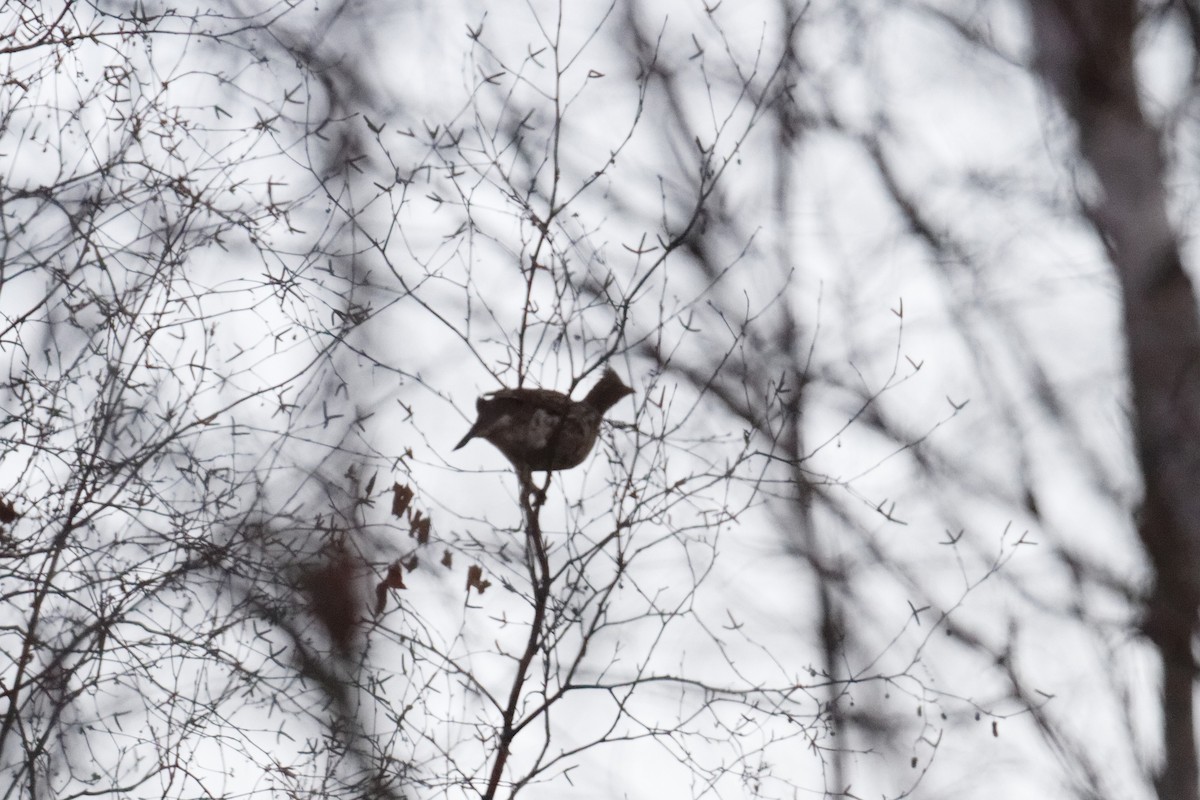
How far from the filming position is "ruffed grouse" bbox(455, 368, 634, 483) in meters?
4.04

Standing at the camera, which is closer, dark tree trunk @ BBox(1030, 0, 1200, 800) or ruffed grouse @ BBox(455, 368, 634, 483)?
dark tree trunk @ BBox(1030, 0, 1200, 800)

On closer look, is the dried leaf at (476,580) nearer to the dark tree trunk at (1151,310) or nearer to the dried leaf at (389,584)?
the dried leaf at (389,584)

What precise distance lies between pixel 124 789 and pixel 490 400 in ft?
6.55

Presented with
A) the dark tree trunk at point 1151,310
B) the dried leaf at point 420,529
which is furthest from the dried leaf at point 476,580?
the dark tree trunk at point 1151,310

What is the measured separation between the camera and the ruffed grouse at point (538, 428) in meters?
4.04

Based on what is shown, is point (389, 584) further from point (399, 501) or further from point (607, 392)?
point (607, 392)

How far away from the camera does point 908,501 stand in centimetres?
498

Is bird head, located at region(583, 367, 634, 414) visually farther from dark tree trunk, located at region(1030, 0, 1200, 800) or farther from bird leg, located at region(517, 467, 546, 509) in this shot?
dark tree trunk, located at region(1030, 0, 1200, 800)

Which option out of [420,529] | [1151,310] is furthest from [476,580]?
[1151,310]

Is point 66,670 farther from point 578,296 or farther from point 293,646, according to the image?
point 578,296

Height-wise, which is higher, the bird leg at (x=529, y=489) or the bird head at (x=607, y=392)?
the bird head at (x=607, y=392)

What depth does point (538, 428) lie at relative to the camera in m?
4.07

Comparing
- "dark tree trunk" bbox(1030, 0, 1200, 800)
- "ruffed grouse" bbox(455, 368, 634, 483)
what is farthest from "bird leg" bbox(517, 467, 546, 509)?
"dark tree trunk" bbox(1030, 0, 1200, 800)

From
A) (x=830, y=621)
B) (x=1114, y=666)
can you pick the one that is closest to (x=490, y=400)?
(x=1114, y=666)
